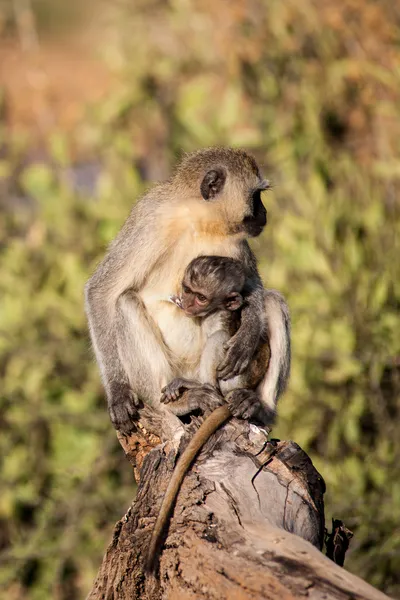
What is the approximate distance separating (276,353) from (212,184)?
3.11 ft

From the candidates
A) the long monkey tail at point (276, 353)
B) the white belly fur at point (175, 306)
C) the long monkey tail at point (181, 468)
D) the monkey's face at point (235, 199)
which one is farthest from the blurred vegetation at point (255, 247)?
the long monkey tail at point (181, 468)

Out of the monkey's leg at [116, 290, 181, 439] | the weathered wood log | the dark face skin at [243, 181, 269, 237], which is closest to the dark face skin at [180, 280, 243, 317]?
the monkey's leg at [116, 290, 181, 439]

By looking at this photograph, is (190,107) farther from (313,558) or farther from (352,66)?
(313,558)

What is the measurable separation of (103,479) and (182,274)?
10.7 ft

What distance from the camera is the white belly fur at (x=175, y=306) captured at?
4.89 metres

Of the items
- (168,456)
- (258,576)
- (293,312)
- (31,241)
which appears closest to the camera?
(258,576)

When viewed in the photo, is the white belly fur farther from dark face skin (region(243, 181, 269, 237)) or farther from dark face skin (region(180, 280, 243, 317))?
dark face skin (region(243, 181, 269, 237))

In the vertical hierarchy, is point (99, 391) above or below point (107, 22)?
below

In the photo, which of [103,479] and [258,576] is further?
[103,479]

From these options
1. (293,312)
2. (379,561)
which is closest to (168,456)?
(379,561)

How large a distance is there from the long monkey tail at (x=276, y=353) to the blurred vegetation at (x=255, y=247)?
166 cm

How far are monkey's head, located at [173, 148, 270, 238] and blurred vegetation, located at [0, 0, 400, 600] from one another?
2296 millimetres

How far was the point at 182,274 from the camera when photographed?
4.89 meters

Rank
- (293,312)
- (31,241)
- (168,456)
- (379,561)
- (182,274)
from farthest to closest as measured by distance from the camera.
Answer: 1. (31,241)
2. (293,312)
3. (379,561)
4. (182,274)
5. (168,456)
